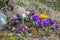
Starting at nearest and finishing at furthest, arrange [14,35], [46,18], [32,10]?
[14,35], [46,18], [32,10]

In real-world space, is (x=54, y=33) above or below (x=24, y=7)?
below

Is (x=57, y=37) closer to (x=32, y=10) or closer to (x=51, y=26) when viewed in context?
(x=51, y=26)

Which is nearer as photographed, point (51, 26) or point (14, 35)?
point (14, 35)

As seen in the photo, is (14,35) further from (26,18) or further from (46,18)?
(46,18)

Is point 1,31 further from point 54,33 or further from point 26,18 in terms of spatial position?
point 54,33

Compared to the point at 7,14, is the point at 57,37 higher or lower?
lower

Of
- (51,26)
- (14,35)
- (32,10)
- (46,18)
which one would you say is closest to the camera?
(14,35)

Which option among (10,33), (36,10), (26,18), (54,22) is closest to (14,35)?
(10,33)

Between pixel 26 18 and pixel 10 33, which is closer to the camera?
pixel 10 33

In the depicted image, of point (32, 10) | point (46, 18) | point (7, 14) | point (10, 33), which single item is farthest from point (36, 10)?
point (10, 33)
